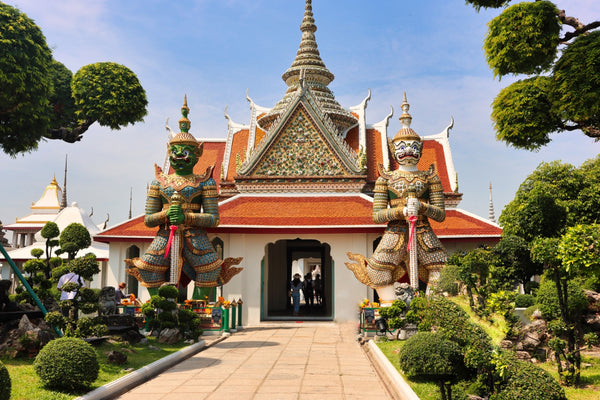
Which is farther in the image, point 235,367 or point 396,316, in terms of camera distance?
point 396,316

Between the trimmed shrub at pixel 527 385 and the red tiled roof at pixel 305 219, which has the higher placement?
the red tiled roof at pixel 305 219

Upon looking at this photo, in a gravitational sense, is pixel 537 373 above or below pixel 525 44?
below

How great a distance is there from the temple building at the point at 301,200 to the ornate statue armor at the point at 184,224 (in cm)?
176

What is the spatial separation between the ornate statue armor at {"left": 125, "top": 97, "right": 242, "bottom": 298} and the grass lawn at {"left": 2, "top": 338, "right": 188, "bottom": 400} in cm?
201

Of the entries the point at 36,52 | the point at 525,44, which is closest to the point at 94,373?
the point at 36,52

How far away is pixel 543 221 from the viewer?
37.7 ft

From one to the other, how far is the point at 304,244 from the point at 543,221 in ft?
29.2

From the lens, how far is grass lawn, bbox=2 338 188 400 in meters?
5.59

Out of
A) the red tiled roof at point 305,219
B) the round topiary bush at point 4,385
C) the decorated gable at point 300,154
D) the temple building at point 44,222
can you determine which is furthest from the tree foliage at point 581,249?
the temple building at point 44,222

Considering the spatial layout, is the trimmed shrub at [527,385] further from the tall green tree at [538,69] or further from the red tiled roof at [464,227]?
the red tiled roof at [464,227]

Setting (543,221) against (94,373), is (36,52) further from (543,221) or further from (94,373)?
(543,221)

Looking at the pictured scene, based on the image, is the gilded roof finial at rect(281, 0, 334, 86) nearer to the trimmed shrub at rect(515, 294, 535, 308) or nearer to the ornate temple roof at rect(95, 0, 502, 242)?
the ornate temple roof at rect(95, 0, 502, 242)

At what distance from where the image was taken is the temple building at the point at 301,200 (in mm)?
13672

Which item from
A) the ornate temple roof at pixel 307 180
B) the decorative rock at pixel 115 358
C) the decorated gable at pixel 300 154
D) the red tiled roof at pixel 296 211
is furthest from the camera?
the decorated gable at pixel 300 154
